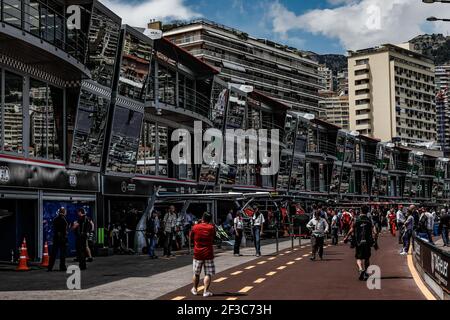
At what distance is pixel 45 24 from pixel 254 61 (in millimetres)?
88462

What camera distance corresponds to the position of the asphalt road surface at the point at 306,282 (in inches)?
504

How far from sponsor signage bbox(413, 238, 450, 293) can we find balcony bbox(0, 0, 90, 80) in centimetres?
1266

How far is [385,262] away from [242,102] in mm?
22986

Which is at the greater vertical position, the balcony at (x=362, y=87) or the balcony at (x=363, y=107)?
the balcony at (x=362, y=87)

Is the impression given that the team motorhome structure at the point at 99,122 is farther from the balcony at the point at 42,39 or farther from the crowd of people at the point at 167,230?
the crowd of people at the point at 167,230

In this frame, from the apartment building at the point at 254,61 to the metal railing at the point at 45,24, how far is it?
63.9 m

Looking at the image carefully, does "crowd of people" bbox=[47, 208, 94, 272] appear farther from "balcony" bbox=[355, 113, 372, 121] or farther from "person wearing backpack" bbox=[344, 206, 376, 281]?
"balcony" bbox=[355, 113, 372, 121]

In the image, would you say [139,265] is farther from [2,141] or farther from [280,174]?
[280,174]

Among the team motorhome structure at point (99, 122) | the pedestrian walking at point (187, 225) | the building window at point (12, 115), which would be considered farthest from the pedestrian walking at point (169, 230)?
the building window at point (12, 115)

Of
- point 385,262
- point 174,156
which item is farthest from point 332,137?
point 385,262

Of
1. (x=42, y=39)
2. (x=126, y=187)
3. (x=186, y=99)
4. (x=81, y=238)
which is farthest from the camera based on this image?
(x=186, y=99)

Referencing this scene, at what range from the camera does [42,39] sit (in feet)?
65.0

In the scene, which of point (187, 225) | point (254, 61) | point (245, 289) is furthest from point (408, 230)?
point (254, 61)

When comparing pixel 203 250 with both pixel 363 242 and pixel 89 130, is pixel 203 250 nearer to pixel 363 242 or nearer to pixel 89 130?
pixel 363 242
